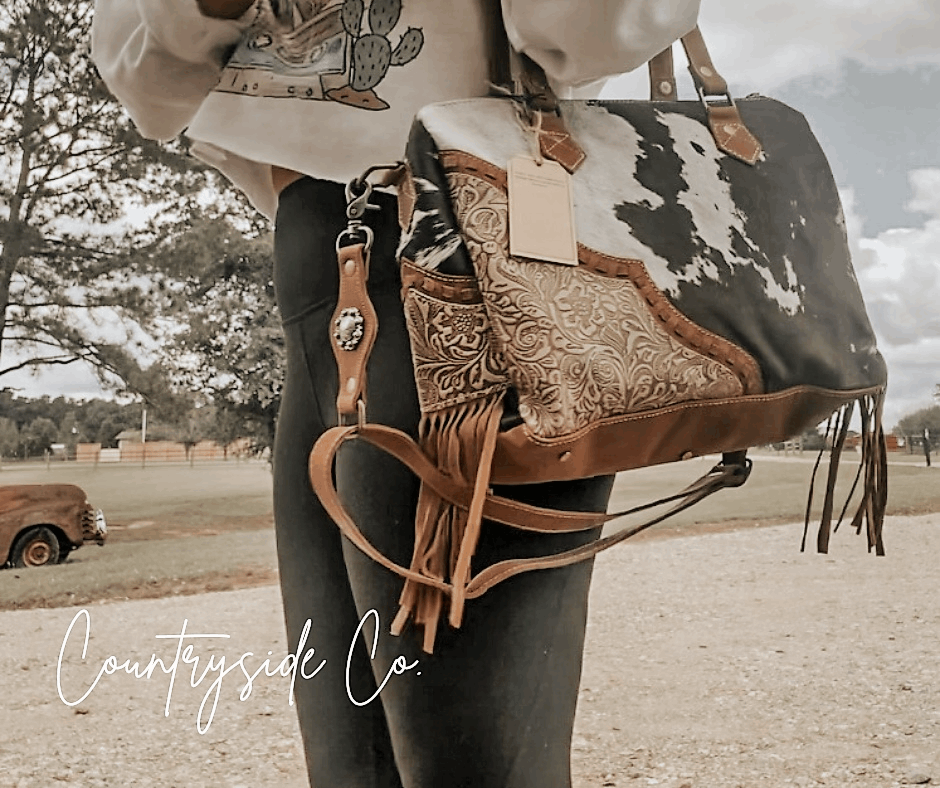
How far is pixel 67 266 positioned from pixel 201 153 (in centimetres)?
245

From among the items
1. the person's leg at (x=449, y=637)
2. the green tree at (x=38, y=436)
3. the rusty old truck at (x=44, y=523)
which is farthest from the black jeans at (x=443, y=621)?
the rusty old truck at (x=44, y=523)

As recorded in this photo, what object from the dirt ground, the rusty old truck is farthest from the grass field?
the dirt ground

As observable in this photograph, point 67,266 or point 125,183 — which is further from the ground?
point 125,183

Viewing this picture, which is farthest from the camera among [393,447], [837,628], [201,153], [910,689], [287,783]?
[837,628]

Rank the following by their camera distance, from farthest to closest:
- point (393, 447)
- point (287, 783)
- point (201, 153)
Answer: point (287, 783)
point (201, 153)
point (393, 447)

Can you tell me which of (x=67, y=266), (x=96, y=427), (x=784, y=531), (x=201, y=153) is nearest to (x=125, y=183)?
(x=67, y=266)

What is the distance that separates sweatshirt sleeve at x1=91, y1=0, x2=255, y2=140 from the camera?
1.24 feet

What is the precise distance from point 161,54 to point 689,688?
150 centimetres

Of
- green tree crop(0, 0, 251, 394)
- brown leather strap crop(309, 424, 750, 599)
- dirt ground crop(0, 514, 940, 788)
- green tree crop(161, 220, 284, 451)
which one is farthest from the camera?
green tree crop(161, 220, 284, 451)

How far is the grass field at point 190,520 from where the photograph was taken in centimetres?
226

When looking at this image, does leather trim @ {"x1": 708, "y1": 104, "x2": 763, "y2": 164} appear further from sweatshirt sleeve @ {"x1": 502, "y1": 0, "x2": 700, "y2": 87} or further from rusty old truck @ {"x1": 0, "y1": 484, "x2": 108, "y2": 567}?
rusty old truck @ {"x1": 0, "y1": 484, "x2": 108, "y2": 567}

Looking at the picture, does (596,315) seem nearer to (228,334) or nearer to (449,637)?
(449,637)

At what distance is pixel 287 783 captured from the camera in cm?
144

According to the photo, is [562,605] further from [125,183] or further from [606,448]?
[125,183]
